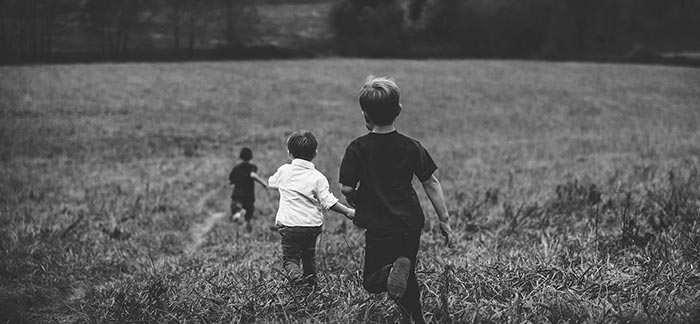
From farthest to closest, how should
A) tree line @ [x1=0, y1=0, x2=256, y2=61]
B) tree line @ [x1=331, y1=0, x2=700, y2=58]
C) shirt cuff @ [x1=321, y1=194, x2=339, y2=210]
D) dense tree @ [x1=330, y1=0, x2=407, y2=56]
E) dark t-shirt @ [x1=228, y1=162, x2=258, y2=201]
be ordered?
tree line @ [x1=331, y1=0, x2=700, y2=58], dense tree @ [x1=330, y1=0, x2=407, y2=56], tree line @ [x1=0, y1=0, x2=256, y2=61], dark t-shirt @ [x1=228, y1=162, x2=258, y2=201], shirt cuff @ [x1=321, y1=194, x2=339, y2=210]

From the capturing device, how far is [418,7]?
74688 millimetres

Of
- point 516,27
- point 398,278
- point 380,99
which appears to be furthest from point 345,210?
point 516,27

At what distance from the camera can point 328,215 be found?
29.1 feet

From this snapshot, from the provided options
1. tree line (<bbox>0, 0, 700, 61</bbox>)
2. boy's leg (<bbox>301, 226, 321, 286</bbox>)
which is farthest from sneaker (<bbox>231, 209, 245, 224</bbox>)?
tree line (<bbox>0, 0, 700, 61</bbox>)

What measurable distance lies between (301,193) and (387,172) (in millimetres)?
1148

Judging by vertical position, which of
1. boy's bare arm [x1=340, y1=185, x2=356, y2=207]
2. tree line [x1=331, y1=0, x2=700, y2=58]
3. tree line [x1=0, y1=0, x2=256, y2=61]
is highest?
tree line [x1=331, y1=0, x2=700, y2=58]

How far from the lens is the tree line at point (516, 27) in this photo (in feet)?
204

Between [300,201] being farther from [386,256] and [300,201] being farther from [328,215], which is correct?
[328,215]

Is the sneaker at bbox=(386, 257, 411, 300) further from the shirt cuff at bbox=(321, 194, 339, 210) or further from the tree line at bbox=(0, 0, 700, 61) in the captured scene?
the tree line at bbox=(0, 0, 700, 61)

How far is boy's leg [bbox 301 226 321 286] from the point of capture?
14.5 feet

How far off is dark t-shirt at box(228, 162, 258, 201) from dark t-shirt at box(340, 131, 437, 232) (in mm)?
4645

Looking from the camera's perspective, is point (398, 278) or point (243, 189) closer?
point (398, 278)

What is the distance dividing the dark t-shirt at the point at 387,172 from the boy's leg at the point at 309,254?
3.53ft

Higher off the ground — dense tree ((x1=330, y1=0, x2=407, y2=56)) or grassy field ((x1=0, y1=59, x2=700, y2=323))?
dense tree ((x1=330, y1=0, x2=407, y2=56))
